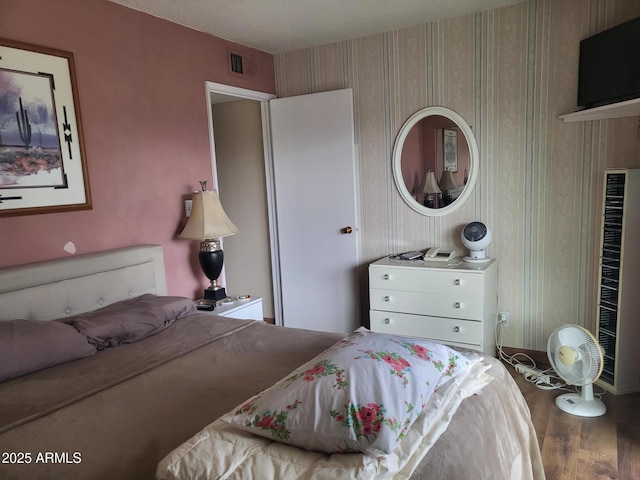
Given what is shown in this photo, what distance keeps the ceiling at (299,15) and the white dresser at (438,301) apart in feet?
5.52

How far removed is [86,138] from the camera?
2.55m

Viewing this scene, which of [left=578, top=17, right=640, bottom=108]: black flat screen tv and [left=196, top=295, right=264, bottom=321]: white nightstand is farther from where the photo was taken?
[left=196, top=295, right=264, bottom=321]: white nightstand

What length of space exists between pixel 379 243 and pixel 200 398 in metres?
2.35

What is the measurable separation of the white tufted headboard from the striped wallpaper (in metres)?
1.80

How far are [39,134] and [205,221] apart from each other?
3.25ft

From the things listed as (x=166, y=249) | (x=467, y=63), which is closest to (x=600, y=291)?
(x=467, y=63)

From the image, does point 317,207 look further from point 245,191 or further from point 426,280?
point 426,280

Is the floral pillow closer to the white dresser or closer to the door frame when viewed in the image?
the white dresser

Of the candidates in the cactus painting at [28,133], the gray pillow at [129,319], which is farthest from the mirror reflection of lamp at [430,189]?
the cactus painting at [28,133]

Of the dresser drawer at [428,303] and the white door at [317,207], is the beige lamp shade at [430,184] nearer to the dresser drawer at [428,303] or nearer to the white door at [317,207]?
the white door at [317,207]

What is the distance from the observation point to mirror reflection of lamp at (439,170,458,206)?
3.37 meters

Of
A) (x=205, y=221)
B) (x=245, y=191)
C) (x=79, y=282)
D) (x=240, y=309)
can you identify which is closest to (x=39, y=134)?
(x=79, y=282)

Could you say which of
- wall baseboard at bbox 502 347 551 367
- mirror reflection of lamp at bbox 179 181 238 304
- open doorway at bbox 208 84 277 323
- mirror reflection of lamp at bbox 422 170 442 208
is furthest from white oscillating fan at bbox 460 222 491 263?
open doorway at bbox 208 84 277 323

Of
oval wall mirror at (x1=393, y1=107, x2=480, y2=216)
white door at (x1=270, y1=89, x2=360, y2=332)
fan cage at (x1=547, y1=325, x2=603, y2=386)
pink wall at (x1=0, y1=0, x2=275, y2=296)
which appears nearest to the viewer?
pink wall at (x1=0, y1=0, x2=275, y2=296)
